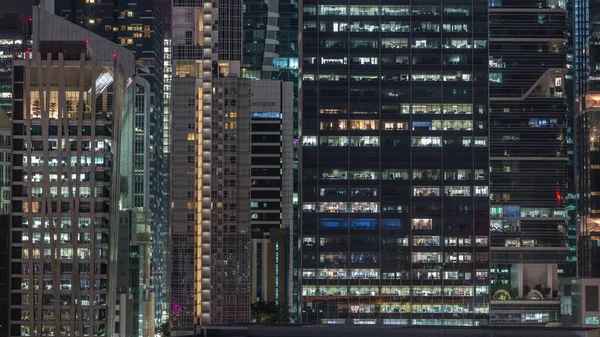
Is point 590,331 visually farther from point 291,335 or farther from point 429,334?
point 291,335

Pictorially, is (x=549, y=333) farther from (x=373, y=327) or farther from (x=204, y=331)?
(x=204, y=331)

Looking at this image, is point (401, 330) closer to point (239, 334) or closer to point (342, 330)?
point (342, 330)

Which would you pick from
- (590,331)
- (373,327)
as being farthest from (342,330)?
(590,331)

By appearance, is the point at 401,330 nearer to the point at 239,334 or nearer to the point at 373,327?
the point at 373,327

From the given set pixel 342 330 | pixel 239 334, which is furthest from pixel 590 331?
pixel 239 334

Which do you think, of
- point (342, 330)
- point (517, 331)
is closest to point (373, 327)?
point (342, 330)

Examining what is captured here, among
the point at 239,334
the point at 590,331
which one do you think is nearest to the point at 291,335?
the point at 239,334
